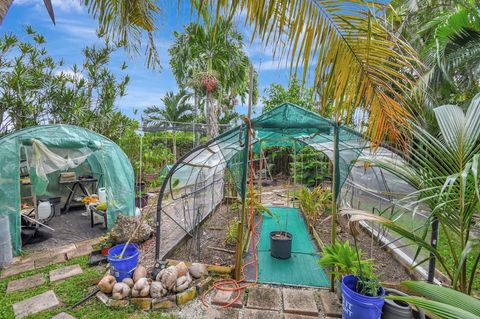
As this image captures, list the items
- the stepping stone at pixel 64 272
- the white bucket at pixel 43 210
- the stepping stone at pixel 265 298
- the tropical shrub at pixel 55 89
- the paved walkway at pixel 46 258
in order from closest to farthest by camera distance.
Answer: the stepping stone at pixel 265 298
the stepping stone at pixel 64 272
the paved walkway at pixel 46 258
the white bucket at pixel 43 210
the tropical shrub at pixel 55 89

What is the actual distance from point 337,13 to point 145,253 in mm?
4577

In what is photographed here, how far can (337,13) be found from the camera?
1390 millimetres

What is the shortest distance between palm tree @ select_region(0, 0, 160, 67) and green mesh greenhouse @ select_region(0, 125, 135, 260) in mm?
2969

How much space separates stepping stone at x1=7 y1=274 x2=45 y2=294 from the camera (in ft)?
10.9

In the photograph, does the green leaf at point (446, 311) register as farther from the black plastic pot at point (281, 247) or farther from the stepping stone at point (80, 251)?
the stepping stone at point (80, 251)

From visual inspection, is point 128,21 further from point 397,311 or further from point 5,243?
point 397,311

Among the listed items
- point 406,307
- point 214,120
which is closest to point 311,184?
point 214,120

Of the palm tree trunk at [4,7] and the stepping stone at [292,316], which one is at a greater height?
the palm tree trunk at [4,7]

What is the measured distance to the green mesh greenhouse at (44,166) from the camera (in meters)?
4.02

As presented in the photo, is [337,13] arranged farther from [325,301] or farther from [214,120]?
[214,120]

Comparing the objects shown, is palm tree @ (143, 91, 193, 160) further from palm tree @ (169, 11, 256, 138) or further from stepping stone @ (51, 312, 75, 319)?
stepping stone @ (51, 312, 75, 319)

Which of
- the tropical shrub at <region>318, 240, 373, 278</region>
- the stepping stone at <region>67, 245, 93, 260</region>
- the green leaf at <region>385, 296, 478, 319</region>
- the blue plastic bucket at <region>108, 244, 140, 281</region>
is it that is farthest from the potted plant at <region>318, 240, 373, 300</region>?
the stepping stone at <region>67, 245, 93, 260</region>

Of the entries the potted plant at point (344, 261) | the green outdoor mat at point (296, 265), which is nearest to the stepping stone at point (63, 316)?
the green outdoor mat at point (296, 265)

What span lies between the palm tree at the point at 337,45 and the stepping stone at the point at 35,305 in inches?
153
